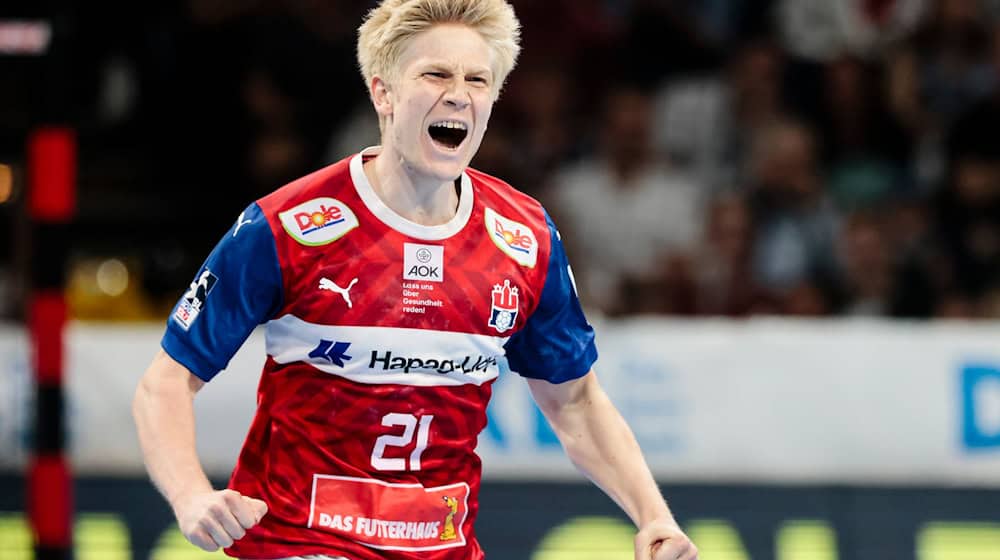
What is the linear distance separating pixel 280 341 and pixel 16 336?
11.9 feet

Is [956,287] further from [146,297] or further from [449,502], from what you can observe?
[449,502]

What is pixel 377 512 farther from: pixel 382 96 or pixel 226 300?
pixel 382 96

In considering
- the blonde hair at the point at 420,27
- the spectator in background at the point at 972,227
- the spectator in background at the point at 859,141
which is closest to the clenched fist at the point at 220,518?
the blonde hair at the point at 420,27

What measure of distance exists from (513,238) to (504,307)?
176 mm

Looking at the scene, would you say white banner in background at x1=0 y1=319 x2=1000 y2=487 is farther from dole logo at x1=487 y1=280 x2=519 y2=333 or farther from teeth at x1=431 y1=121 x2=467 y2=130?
teeth at x1=431 y1=121 x2=467 y2=130

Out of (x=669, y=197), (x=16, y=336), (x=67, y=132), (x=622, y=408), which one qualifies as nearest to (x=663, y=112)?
(x=669, y=197)

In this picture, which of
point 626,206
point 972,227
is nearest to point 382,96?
point 626,206

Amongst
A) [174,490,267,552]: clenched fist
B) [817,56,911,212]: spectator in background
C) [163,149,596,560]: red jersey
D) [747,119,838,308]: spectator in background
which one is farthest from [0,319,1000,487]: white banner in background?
[174,490,267,552]: clenched fist

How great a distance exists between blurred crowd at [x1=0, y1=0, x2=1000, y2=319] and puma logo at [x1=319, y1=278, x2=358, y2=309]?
4.39m

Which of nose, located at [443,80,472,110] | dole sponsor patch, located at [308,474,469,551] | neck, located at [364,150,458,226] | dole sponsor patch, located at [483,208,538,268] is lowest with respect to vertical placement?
dole sponsor patch, located at [308,474,469,551]

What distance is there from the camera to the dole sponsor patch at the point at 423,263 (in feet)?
10.6

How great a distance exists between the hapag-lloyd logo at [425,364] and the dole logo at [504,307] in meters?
0.08

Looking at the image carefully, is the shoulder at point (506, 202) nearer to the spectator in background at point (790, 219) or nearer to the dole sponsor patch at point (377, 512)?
the dole sponsor patch at point (377, 512)

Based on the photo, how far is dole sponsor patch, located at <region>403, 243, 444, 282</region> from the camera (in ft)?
10.6
